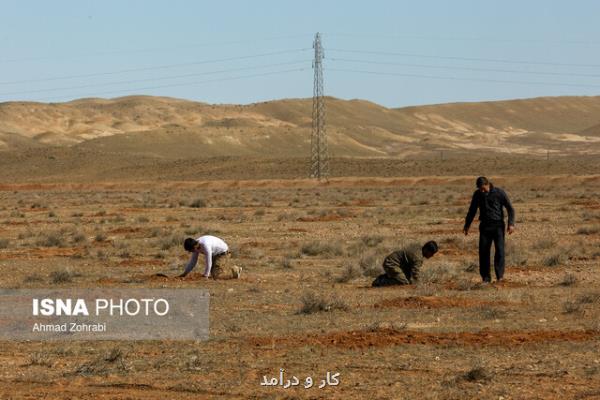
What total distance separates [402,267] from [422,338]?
6106 millimetres

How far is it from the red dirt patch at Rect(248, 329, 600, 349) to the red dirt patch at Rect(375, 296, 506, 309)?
2704mm

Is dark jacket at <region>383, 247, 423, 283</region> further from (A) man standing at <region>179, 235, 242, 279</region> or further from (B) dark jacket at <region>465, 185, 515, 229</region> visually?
(A) man standing at <region>179, 235, 242, 279</region>

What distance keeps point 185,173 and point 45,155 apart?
25729 mm

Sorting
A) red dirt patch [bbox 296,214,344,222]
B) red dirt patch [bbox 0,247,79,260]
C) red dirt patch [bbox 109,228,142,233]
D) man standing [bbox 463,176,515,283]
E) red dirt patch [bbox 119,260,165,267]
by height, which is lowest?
red dirt patch [bbox 109,228,142,233]

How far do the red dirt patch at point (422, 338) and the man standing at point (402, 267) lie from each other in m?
5.35

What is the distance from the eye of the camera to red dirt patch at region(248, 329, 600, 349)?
543 inches

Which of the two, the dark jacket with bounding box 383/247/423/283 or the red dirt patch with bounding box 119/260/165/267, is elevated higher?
the dark jacket with bounding box 383/247/423/283

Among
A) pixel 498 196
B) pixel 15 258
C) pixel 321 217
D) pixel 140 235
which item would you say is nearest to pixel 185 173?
pixel 321 217

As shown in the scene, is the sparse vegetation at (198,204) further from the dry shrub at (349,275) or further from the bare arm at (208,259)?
the bare arm at (208,259)

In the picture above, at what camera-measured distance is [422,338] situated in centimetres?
1405

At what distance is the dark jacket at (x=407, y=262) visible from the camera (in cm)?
1988

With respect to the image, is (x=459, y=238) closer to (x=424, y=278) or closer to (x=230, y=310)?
(x=424, y=278)

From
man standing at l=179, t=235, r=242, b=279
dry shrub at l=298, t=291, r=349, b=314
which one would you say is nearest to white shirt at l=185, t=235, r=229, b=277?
man standing at l=179, t=235, r=242, b=279

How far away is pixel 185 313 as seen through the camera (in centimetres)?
1673
